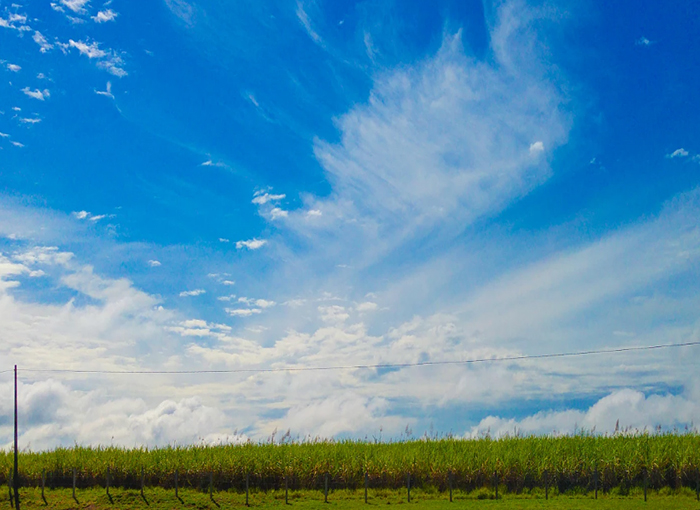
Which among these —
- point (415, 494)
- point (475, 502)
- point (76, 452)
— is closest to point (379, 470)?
point (415, 494)

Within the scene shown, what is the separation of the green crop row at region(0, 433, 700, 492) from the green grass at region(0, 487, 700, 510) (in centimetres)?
117

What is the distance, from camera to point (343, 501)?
38.8 metres

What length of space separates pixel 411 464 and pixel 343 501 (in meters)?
5.75

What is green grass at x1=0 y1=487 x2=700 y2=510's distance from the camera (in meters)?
36.1

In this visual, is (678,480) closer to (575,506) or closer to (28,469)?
(575,506)

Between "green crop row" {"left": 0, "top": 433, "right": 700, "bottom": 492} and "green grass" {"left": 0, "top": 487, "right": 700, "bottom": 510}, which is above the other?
"green crop row" {"left": 0, "top": 433, "right": 700, "bottom": 492}

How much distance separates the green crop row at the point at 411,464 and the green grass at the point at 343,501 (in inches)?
46.1

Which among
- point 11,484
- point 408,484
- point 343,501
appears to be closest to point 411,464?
point 408,484

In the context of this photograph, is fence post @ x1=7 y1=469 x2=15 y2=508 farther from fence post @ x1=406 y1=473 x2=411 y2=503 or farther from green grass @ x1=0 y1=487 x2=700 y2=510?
fence post @ x1=406 y1=473 x2=411 y2=503

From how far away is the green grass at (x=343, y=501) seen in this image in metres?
36.1

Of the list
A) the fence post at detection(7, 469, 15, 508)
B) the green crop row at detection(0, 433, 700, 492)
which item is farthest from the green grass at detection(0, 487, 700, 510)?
the green crop row at detection(0, 433, 700, 492)

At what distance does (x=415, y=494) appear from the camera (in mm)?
40250

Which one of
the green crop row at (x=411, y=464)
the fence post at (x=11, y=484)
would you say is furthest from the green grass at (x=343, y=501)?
the green crop row at (x=411, y=464)

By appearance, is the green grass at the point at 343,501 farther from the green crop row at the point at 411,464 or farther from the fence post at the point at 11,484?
the green crop row at the point at 411,464
